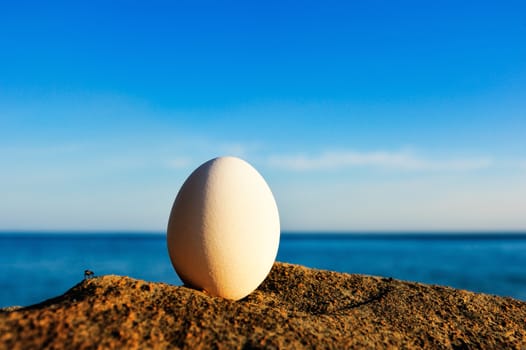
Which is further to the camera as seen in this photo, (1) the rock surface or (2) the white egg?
(2) the white egg

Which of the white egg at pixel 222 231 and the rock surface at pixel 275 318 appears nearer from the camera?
the rock surface at pixel 275 318

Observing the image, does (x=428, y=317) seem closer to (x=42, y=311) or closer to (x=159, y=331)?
(x=159, y=331)

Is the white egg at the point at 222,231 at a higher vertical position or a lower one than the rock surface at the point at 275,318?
higher

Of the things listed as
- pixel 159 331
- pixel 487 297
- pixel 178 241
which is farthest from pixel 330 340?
pixel 487 297

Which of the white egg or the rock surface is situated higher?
the white egg
